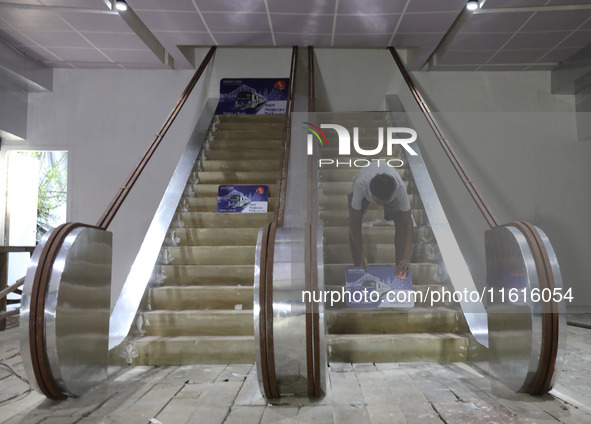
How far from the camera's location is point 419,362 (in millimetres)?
3645

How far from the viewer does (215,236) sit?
16.4ft

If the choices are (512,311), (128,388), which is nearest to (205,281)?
(128,388)

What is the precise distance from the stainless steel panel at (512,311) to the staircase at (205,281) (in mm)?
1687

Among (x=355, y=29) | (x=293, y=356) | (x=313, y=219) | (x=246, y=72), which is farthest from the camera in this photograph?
(x=246, y=72)

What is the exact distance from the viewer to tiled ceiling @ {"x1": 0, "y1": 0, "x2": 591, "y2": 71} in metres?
5.65

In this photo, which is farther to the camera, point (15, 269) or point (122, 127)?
point (15, 269)

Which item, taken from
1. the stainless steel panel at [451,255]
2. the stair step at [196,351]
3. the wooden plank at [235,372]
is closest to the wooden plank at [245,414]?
the wooden plank at [235,372]

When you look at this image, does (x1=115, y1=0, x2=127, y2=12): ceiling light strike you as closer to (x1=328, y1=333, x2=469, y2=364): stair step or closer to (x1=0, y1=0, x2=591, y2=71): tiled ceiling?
(x1=0, y1=0, x2=591, y2=71): tiled ceiling

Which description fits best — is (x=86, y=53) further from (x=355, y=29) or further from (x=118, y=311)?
(x=118, y=311)

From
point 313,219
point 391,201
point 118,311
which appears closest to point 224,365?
point 118,311

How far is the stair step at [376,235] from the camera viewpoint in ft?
15.7

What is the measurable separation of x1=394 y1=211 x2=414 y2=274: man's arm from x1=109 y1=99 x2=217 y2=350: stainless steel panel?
7.18ft

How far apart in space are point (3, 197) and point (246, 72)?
406 cm

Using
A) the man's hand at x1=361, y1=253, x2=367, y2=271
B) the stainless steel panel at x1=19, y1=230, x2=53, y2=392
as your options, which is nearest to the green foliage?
the man's hand at x1=361, y1=253, x2=367, y2=271
